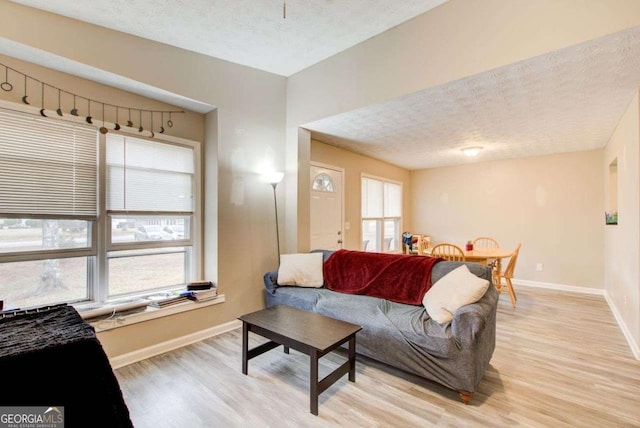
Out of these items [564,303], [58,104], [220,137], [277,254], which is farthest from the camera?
[564,303]

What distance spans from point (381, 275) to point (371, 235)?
106 inches

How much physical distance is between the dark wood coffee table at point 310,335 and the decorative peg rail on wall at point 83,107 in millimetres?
2205

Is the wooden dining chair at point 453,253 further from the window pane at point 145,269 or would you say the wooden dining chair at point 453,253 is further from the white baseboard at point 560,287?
the window pane at point 145,269

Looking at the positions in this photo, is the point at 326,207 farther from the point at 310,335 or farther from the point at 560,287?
the point at 560,287

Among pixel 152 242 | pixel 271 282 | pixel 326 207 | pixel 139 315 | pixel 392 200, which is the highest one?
pixel 392 200

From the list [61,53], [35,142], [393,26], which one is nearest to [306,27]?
[393,26]

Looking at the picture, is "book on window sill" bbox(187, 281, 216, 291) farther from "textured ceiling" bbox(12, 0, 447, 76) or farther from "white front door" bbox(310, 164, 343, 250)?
"textured ceiling" bbox(12, 0, 447, 76)

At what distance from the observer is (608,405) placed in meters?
2.06

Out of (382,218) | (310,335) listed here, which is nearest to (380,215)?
(382,218)

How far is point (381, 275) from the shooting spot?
314 centimetres

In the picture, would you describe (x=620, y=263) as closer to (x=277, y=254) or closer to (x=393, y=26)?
(x=393, y=26)

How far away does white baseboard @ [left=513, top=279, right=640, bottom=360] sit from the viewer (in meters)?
2.84

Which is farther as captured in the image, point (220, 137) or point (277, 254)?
point (277, 254)

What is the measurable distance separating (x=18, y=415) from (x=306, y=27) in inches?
128
